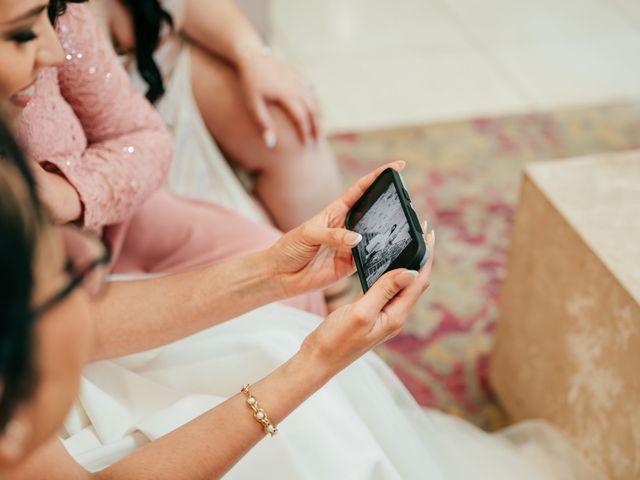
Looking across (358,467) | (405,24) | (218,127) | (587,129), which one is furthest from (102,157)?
(405,24)

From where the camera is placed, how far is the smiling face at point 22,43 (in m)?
0.69

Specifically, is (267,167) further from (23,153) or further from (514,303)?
(23,153)

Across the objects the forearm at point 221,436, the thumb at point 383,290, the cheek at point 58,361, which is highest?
the cheek at point 58,361

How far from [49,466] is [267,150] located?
757 mm

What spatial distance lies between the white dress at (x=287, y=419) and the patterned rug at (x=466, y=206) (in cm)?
29

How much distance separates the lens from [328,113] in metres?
2.17

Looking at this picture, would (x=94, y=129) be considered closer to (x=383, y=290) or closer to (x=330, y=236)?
(x=330, y=236)

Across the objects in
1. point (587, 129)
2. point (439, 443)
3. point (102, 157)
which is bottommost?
point (587, 129)

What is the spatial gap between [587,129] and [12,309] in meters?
1.88

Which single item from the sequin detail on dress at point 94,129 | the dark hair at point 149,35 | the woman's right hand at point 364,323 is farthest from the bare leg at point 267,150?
the woman's right hand at point 364,323

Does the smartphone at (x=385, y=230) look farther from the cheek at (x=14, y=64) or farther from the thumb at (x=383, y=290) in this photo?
the cheek at (x=14, y=64)

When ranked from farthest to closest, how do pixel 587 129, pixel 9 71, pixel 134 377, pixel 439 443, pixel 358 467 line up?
pixel 587 129 < pixel 439 443 < pixel 134 377 < pixel 358 467 < pixel 9 71

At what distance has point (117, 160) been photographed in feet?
3.25

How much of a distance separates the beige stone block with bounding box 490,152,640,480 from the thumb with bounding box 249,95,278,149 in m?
0.41
